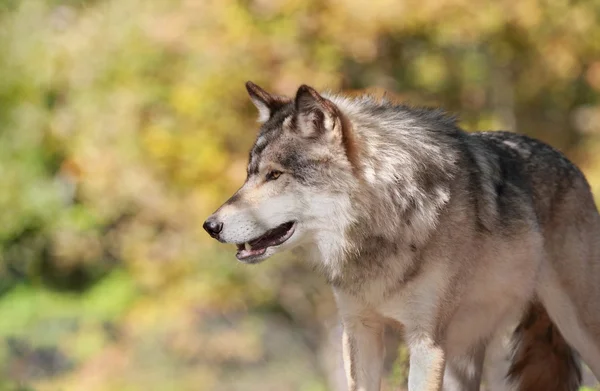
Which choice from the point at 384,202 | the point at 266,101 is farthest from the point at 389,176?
the point at 266,101

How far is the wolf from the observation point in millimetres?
4160

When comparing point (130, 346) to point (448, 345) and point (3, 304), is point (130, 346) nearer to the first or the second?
point (3, 304)

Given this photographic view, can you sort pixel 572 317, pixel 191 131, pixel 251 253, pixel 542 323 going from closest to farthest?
pixel 251 253 → pixel 572 317 → pixel 542 323 → pixel 191 131

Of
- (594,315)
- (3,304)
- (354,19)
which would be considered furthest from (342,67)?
(3,304)

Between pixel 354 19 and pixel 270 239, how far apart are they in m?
5.77

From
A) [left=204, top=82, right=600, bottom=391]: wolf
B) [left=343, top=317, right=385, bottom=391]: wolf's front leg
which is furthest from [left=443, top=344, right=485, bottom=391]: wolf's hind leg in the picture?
[left=343, top=317, right=385, bottom=391]: wolf's front leg

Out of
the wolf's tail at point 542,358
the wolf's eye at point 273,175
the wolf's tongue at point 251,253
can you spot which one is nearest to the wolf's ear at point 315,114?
the wolf's eye at point 273,175

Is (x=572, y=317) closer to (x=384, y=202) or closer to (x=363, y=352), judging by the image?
(x=363, y=352)

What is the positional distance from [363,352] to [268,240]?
0.79m

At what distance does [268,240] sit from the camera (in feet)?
13.8

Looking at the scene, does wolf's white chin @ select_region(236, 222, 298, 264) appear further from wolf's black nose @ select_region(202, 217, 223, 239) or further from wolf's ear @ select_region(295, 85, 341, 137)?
wolf's ear @ select_region(295, 85, 341, 137)

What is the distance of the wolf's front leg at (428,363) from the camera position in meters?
4.19

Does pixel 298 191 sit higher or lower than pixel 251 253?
higher

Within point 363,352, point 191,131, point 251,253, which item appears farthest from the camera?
point 191,131
